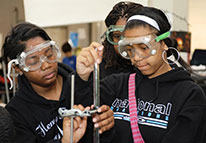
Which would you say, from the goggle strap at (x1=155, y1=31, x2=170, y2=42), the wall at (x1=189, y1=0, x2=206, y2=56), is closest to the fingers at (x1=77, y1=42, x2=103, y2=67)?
the goggle strap at (x1=155, y1=31, x2=170, y2=42)

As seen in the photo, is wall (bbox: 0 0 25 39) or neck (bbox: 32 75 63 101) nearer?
neck (bbox: 32 75 63 101)

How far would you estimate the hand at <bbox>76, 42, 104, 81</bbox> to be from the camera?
Answer: 93 centimetres

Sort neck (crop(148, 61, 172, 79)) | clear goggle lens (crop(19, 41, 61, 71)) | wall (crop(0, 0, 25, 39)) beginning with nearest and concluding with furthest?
1. neck (crop(148, 61, 172, 79))
2. clear goggle lens (crop(19, 41, 61, 71))
3. wall (crop(0, 0, 25, 39))

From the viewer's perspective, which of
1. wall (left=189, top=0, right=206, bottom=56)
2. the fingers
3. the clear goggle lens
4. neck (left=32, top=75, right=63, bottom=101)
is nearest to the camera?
the fingers

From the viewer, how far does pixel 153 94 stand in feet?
4.03

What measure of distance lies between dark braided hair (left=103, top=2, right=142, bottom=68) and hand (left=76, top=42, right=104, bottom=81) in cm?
54

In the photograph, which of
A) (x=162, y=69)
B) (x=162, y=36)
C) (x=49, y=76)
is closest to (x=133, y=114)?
(x=162, y=69)

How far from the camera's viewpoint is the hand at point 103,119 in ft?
3.08

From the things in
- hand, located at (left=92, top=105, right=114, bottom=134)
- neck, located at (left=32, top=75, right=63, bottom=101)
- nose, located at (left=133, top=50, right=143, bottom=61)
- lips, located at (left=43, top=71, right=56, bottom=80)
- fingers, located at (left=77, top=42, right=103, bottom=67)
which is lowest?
neck, located at (left=32, top=75, right=63, bottom=101)

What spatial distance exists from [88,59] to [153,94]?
43cm

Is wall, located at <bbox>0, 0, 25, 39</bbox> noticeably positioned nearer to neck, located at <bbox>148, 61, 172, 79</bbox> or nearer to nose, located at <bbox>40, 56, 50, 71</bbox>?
nose, located at <bbox>40, 56, 50, 71</bbox>

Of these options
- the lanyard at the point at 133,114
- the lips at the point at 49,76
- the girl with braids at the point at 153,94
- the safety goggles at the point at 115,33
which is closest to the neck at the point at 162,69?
the girl with braids at the point at 153,94

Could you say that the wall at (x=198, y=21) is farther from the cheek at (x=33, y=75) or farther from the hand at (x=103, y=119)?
the hand at (x=103, y=119)

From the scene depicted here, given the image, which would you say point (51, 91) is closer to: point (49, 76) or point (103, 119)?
point (49, 76)
